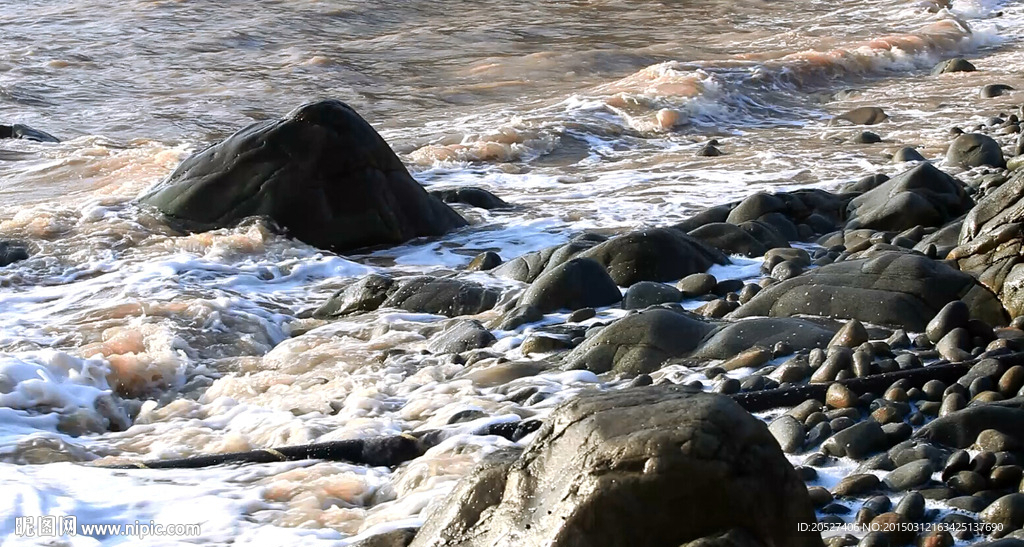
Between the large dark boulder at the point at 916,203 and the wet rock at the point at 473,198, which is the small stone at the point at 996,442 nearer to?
the large dark boulder at the point at 916,203

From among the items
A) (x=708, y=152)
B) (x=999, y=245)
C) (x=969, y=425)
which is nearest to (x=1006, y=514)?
(x=969, y=425)

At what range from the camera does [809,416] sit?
3707mm

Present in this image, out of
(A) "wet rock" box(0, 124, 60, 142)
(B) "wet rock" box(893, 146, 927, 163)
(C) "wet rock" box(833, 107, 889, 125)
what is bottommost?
(A) "wet rock" box(0, 124, 60, 142)

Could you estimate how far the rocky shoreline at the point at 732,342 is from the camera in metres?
2.39

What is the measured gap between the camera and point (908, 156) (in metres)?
8.66

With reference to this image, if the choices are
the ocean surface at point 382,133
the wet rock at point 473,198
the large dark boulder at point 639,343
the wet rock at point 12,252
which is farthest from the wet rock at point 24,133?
the large dark boulder at point 639,343

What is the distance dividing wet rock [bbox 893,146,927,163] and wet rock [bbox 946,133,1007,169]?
37cm

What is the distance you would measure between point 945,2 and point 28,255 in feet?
52.8

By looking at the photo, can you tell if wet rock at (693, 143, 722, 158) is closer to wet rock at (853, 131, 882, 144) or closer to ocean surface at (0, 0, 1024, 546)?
ocean surface at (0, 0, 1024, 546)

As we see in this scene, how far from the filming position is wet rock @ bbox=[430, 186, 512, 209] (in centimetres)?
829

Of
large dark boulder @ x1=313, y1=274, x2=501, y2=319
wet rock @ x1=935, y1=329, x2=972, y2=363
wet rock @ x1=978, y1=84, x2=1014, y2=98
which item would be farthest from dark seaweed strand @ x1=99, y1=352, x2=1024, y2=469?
wet rock @ x1=978, y1=84, x2=1014, y2=98

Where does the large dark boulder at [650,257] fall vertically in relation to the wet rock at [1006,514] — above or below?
below

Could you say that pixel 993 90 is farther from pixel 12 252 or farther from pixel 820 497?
pixel 820 497

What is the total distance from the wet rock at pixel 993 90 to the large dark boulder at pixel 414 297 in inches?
300
